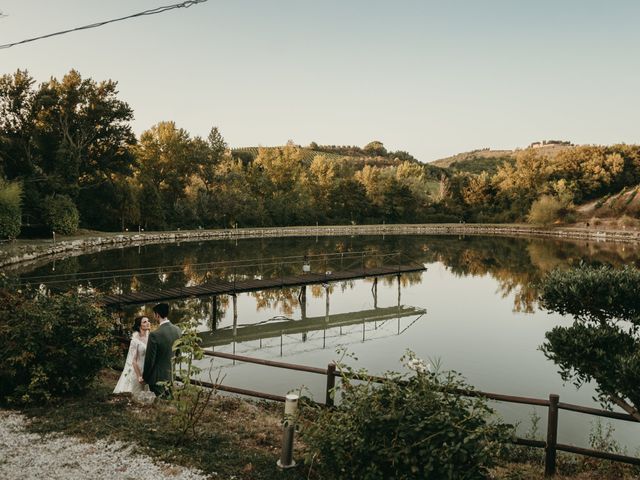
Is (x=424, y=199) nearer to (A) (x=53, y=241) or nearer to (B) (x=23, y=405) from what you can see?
(A) (x=53, y=241)

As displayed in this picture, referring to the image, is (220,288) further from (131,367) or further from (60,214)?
(60,214)

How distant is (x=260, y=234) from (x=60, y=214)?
2346cm

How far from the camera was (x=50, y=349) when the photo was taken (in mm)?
7211

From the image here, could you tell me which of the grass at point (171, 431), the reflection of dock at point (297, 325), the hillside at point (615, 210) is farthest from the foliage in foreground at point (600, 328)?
the hillside at point (615, 210)

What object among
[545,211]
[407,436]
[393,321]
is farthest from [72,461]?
[545,211]

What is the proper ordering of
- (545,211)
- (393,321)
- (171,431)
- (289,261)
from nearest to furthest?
(171,431)
(393,321)
(289,261)
(545,211)

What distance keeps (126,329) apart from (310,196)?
193 ft

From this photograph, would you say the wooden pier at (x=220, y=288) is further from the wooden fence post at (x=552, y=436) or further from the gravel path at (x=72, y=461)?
the wooden fence post at (x=552, y=436)

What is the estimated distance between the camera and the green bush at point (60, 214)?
38.8 m

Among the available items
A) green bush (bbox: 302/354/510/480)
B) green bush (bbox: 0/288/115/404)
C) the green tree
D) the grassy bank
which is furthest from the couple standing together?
the green tree

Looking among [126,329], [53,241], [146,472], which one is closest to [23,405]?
[146,472]

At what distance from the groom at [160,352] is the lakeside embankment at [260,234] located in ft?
77.5

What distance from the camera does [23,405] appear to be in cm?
706

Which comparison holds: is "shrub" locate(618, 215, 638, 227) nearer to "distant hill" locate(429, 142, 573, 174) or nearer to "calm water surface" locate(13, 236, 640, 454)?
"calm water surface" locate(13, 236, 640, 454)
